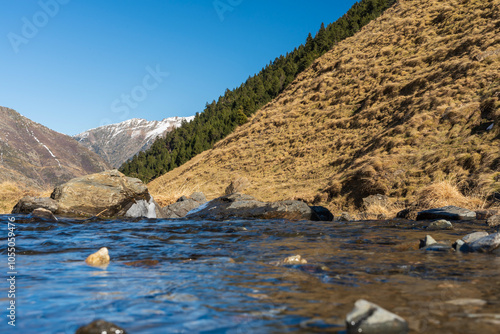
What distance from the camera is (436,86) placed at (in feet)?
66.9

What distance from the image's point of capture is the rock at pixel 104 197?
40.5 ft

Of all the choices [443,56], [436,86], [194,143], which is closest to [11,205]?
[436,86]

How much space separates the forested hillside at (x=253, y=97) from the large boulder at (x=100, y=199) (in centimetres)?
3776

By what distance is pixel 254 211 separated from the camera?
42.2ft

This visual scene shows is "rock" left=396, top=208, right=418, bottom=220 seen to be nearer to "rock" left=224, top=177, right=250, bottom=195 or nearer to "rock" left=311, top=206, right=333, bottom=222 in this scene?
"rock" left=311, top=206, right=333, bottom=222

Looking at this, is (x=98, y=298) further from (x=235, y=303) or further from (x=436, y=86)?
(x=436, y=86)

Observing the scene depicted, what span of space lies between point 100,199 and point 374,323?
1239 cm

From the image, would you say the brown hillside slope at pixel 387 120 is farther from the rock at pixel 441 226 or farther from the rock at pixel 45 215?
the rock at pixel 45 215

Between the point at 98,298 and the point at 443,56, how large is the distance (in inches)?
1074

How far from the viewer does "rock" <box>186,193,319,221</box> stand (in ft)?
39.3

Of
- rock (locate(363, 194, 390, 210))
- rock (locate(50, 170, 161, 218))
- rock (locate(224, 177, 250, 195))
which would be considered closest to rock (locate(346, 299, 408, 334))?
rock (locate(363, 194, 390, 210))

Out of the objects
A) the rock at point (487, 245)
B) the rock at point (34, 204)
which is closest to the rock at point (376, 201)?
the rock at point (487, 245)

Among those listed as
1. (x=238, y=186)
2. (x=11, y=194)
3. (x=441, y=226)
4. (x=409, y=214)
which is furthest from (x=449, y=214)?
(x=11, y=194)

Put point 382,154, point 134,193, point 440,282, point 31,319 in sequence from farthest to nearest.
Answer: point 382,154
point 134,193
point 440,282
point 31,319
